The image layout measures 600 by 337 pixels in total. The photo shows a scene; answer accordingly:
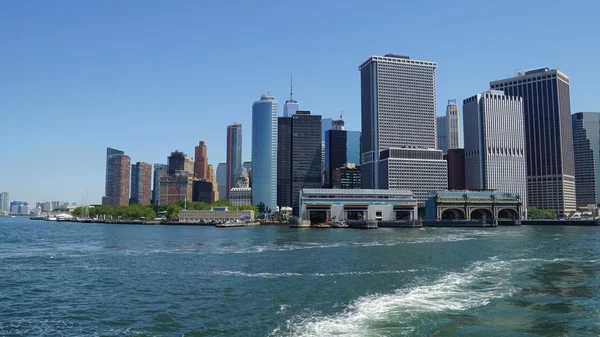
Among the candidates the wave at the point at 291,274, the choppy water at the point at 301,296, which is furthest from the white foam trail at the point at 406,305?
the wave at the point at 291,274

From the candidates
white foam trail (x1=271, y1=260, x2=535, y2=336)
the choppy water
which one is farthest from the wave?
white foam trail (x1=271, y1=260, x2=535, y2=336)

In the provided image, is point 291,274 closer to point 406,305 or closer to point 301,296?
point 301,296

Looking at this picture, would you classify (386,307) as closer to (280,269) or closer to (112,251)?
(280,269)

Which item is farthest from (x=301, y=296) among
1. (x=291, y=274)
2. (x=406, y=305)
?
(x=291, y=274)

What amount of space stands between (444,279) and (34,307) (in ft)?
115

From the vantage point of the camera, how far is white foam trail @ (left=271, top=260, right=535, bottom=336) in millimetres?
27750

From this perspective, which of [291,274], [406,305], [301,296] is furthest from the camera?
[291,274]

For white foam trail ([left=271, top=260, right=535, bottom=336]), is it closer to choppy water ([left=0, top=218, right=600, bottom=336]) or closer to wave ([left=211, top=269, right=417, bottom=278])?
choppy water ([left=0, top=218, right=600, bottom=336])

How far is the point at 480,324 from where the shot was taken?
28.6 m

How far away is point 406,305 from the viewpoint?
110ft

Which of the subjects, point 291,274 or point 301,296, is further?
point 291,274

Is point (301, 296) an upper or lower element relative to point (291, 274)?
lower

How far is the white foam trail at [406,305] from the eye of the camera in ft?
91.0

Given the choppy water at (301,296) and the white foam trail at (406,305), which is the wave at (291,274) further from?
the white foam trail at (406,305)
